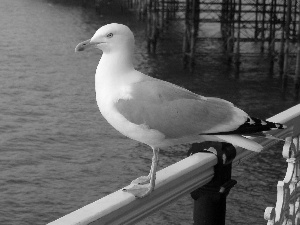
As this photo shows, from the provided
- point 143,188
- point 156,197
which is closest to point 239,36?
point 156,197

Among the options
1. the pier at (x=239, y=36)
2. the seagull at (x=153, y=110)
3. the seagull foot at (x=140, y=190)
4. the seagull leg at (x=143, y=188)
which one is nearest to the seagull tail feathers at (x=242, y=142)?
the seagull at (x=153, y=110)

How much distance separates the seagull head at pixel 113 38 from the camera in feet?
11.1

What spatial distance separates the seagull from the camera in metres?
3.27

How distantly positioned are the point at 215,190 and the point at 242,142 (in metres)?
0.33

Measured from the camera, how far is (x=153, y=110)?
3.31 m

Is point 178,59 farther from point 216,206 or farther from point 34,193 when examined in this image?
point 216,206

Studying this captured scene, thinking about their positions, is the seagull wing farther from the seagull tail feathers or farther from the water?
the water

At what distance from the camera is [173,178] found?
10.2 feet

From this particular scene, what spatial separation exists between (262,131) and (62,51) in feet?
189

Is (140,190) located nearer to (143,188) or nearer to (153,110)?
(143,188)

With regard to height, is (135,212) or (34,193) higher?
(135,212)

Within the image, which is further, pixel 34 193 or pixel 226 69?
pixel 226 69

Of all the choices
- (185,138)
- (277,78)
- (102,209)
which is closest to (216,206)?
(185,138)

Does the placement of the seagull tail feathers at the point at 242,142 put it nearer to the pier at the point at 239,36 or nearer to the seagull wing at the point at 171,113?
the seagull wing at the point at 171,113
